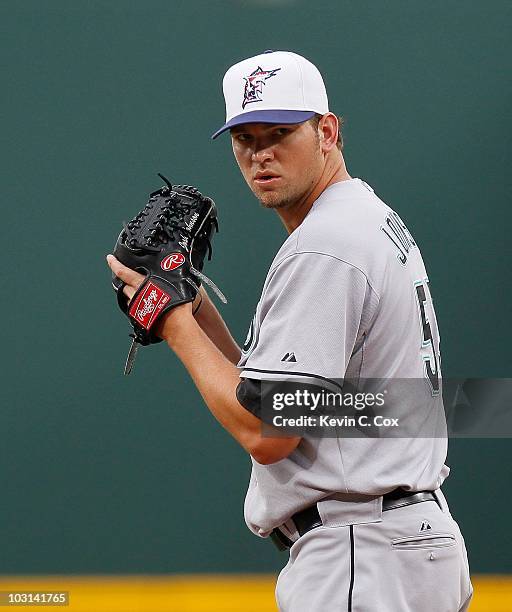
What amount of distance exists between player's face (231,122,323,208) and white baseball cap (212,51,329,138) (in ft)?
0.07

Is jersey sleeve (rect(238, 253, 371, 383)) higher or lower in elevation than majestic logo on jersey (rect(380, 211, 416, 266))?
lower

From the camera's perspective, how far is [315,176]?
60.7 inches

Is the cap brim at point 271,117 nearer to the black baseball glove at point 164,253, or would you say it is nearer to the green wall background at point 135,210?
the black baseball glove at point 164,253

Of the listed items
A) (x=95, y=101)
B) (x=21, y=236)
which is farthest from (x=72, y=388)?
(x=95, y=101)

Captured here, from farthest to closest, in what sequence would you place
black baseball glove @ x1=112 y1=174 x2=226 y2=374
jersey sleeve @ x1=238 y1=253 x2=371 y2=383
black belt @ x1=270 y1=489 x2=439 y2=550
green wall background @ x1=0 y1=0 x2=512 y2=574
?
1. green wall background @ x1=0 y1=0 x2=512 y2=574
2. black baseball glove @ x1=112 y1=174 x2=226 y2=374
3. black belt @ x1=270 y1=489 x2=439 y2=550
4. jersey sleeve @ x1=238 y1=253 x2=371 y2=383

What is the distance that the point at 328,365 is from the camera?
1.34 m

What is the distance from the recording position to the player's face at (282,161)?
1521 mm

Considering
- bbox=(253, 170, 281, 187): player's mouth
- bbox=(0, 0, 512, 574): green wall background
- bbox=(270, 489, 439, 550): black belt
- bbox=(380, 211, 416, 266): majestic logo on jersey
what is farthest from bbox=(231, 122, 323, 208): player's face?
bbox=(0, 0, 512, 574): green wall background

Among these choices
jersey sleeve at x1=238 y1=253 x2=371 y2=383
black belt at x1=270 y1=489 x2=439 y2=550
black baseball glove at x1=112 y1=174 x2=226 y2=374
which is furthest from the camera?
black baseball glove at x1=112 y1=174 x2=226 y2=374

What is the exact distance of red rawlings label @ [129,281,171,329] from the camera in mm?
1529

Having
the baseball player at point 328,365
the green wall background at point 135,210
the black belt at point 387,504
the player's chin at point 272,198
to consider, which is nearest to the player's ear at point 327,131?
the baseball player at point 328,365

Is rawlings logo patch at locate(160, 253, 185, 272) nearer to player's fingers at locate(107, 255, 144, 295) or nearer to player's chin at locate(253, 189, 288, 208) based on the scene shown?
player's fingers at locate(107, 255, 144, 295)

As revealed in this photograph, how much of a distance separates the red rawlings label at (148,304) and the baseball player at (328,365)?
0.02 m

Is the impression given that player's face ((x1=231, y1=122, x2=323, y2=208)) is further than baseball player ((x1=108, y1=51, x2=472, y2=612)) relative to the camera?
Yes
